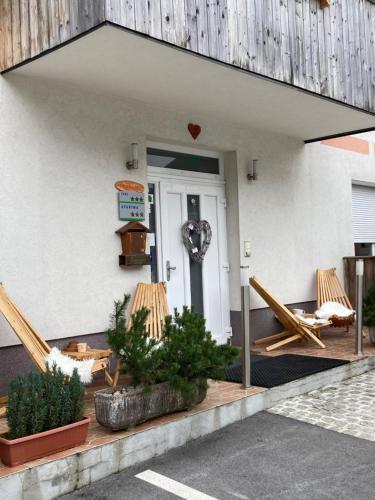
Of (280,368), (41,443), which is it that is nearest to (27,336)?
(41,443)

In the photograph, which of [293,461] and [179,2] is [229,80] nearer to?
[179,2]

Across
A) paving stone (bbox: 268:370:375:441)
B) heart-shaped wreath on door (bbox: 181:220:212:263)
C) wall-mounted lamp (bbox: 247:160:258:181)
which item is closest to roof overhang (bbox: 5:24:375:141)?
wall-mounted lamp (bbox: 247:160:258:181)

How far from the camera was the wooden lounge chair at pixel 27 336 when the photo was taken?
3.97 meters

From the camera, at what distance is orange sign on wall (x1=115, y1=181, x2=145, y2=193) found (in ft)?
18.0

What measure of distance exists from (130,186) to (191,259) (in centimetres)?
134

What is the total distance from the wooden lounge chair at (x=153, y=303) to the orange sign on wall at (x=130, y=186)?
1006mm

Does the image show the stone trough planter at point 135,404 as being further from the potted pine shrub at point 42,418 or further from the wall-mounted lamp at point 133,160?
the wall-mounted lamp at point 133,160

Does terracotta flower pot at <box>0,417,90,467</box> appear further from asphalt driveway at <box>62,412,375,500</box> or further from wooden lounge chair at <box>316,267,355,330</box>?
wooden lounge chair at <box>316,267,355,330</box>

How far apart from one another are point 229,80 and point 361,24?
2392 mm

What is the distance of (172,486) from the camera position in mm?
3205

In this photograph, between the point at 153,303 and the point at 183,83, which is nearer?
the point at 183,83

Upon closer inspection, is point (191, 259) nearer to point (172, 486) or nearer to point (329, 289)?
point (329, 289)

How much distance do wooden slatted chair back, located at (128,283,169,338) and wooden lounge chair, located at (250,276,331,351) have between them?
1458 mm

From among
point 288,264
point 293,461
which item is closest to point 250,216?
point 288,264
